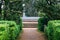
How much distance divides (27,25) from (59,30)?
58.9ft

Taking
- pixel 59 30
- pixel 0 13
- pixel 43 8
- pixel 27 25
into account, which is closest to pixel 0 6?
pixel 0 13

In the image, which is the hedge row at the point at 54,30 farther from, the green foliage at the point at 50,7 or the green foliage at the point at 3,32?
the green foliage at the point at 50,7

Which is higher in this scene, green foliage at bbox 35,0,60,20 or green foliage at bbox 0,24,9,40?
green foliage at bbox 35,0,60,20

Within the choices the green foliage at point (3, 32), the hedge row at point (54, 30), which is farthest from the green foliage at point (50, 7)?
the green foliage at point (3, 32)

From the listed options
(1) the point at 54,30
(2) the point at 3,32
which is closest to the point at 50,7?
(1) the point at 54,30

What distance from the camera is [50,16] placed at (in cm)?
1683

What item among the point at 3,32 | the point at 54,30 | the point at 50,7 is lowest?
the point at 54,30

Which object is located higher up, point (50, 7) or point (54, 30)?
point (50, 7)

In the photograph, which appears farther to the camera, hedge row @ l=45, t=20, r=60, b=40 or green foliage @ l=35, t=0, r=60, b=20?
green foliage @ l=35, t=0, r=60, b=20

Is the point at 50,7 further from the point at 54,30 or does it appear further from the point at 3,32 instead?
the point at 3,32

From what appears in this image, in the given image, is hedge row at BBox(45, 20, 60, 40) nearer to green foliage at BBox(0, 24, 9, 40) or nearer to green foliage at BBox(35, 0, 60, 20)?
green foliage at BBox(0, 24, 9, 40)

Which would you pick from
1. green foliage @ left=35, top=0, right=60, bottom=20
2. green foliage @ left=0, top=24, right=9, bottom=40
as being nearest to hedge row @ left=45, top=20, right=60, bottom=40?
green foliage @ left=0, top=24, right=9, bottom=40

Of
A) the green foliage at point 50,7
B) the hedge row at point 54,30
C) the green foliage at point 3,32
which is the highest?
the green foliage at point 50,7

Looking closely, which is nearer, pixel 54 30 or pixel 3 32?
pixel 3 32
